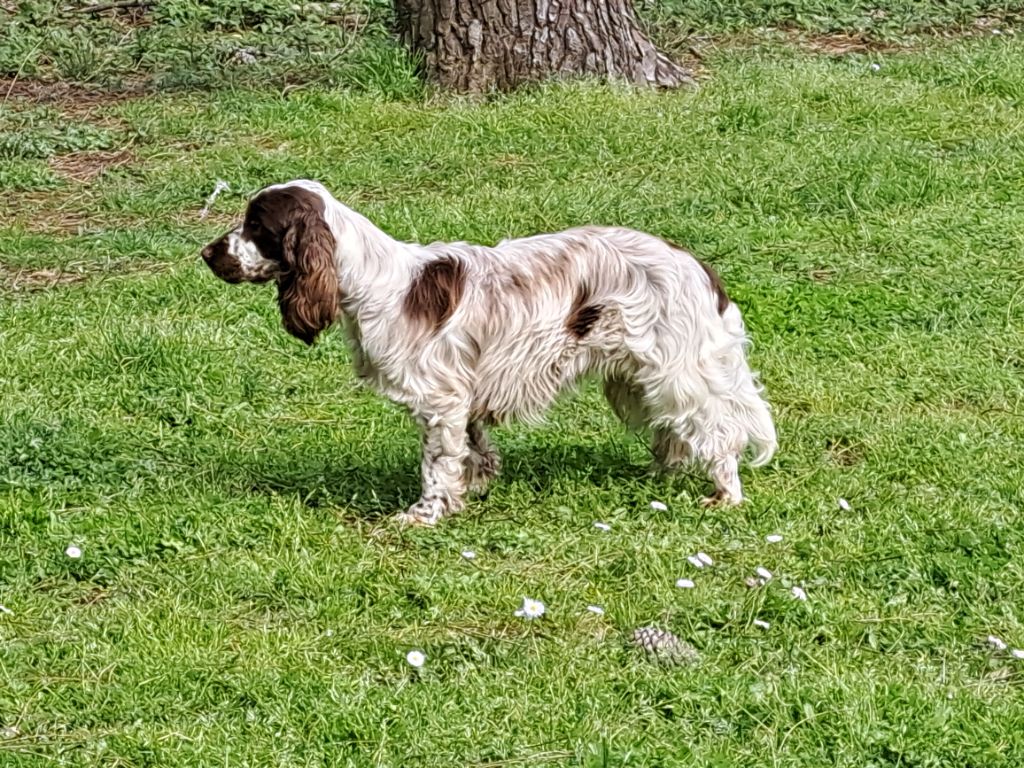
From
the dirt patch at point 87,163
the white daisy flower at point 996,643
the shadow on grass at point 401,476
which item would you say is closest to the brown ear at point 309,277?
the shadow on grass at point 401,476

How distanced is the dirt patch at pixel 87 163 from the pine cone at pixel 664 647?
6.35m

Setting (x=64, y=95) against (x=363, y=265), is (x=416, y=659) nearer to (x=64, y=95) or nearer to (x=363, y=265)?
(x=363, y=265)

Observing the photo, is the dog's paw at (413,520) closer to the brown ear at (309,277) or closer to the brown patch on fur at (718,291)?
the brown ear at (309,277)

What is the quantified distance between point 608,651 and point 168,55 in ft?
28.9

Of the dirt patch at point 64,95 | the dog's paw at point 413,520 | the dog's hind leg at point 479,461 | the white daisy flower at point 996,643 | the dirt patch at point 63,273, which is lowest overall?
the dirt patch at point 64,95

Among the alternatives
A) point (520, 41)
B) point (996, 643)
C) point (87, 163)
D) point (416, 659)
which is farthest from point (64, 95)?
point (996, 643)

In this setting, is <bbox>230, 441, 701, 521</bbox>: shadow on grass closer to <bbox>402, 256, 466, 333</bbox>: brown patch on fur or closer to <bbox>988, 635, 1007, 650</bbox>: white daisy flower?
<bbox>402, 256, 466, 333</bbox>: brown patch on fur

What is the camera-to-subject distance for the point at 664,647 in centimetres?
506

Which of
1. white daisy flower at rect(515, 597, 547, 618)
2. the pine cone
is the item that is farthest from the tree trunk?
the pine cone

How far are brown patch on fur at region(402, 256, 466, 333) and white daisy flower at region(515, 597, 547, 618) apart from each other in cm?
110

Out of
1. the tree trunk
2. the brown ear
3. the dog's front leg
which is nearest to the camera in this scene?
the brown ear

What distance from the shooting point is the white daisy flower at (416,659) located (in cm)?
497

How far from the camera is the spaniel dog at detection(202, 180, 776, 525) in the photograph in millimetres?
5840

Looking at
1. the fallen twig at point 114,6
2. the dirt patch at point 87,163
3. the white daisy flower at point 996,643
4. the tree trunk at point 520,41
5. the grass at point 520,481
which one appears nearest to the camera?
the grass at point 520,481
